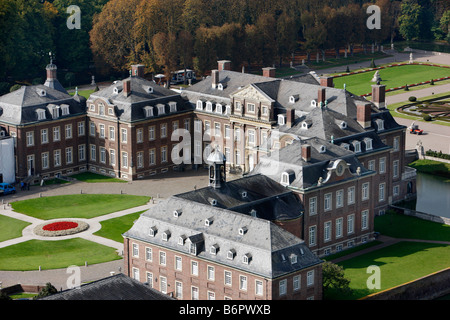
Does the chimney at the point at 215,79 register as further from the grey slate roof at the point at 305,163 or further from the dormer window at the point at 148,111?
the grey slate roof at the point at 305,163

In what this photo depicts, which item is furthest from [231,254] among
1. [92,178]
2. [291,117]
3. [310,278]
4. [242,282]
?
[92,178]

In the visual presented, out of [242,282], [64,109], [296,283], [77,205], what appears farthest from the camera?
[64,109]

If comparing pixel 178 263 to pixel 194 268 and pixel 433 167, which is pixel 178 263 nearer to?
pixel 194 268

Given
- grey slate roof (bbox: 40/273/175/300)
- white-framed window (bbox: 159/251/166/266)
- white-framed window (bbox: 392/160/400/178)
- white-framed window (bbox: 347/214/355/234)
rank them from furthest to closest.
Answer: white-framed window (bbox: 392/160/400/178) < white-framed window (bbox: 347/214/355/234) < white-framed window (bbox: 159/251/166/266) < grey slate roof (bbox: 40/273/175/300)

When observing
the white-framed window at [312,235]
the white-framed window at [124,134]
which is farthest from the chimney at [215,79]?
the white-framed window at [312,235]

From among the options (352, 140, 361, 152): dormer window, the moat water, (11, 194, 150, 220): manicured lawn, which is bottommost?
the moat water

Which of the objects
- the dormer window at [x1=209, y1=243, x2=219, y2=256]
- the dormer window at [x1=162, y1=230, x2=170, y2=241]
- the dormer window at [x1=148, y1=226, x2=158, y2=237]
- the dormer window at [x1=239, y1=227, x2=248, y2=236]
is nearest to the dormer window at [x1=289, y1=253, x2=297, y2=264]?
the dormer window at [x1=239, y1=227, x2=248, y2=236]

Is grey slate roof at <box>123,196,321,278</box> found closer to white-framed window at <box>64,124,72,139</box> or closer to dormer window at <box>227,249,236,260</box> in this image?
dormer window at <box>227,249,236,260</box>
